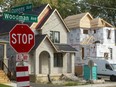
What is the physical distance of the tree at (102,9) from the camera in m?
75.2

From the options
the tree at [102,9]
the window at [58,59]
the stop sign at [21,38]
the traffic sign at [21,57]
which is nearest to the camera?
the stop sign at [21,38]

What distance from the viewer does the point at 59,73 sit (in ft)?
133

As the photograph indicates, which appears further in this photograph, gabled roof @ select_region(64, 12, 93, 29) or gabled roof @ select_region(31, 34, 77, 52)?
gabled roof @ select_region(64, 12, 93, 29)

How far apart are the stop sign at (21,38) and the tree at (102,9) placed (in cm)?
6409

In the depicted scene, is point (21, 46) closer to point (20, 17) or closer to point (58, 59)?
point (20, 17)

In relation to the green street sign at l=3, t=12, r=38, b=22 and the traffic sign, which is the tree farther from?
the traffic sign

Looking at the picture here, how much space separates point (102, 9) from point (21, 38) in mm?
66831

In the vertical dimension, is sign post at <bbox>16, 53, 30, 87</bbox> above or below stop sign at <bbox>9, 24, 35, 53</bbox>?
below

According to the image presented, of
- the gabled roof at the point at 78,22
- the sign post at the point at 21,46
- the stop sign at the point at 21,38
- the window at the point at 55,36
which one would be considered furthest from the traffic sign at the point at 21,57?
the gabled roof at the point at 78,22

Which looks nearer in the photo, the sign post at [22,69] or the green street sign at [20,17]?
the sign post at [22,69]

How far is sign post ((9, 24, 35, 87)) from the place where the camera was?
11.3 metres

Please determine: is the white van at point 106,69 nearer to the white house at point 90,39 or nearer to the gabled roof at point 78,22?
the white house at point 90,39

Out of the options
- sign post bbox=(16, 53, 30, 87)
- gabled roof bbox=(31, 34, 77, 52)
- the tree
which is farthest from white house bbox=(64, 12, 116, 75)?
sign post bbox=(16, 53, 30, 87)

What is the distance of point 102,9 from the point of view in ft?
253
